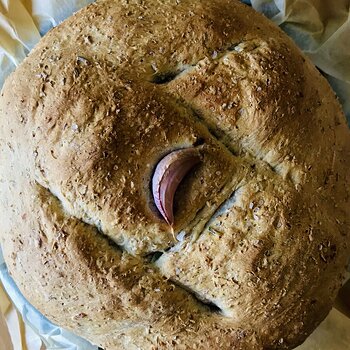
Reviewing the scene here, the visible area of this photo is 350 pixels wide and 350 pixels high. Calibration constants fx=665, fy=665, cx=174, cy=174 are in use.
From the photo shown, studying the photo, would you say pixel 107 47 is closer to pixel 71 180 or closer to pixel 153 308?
pixel 71 180

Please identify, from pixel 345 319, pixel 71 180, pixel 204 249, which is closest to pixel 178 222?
pixel 204 249

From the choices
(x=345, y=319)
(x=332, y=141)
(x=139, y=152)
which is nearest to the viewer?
(x=139, y=152)

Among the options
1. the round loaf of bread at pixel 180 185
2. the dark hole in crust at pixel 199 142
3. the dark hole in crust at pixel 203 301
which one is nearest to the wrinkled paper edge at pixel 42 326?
the round loaf of bread at pixel 180 185

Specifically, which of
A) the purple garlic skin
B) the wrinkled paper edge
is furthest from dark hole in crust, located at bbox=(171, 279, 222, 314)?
the wrinkled paper edge

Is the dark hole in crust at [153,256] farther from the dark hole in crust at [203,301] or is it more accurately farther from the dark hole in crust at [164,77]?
the dark hole in crust at [164,77]

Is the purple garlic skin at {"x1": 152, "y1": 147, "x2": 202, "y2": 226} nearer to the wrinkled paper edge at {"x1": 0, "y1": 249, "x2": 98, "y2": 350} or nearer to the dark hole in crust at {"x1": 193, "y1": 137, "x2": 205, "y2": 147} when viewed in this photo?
the dark hole in crust at {"x1": 193, "y1": 137, "x2": 205, "y2": 147}

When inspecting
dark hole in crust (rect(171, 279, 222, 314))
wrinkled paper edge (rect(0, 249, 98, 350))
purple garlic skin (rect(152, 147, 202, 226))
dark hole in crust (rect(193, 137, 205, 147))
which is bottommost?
wrinkled paper edge (rect(0, 249, 98, 350))
